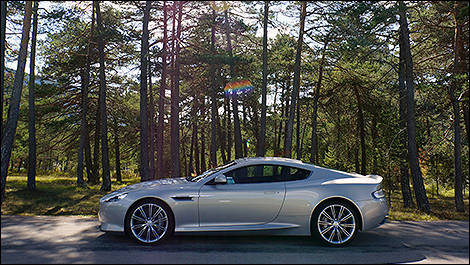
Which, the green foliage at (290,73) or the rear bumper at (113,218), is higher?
the green foliage at (290,73)

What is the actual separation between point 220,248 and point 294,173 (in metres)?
1.82

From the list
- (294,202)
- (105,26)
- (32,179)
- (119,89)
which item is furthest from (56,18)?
(294,202)

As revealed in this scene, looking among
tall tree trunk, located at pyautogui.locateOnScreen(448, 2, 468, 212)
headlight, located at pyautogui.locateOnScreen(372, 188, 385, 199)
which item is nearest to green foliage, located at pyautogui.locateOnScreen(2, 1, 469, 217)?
tall tree trunk, located at pyautogui.locateOnScreen(448, 2, 468, 212)

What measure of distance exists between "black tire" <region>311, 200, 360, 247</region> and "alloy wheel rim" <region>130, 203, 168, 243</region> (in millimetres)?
2547

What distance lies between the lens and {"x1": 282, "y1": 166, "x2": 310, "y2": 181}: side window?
5820 millimetres

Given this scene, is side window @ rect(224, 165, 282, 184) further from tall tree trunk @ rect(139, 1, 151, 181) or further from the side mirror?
tall tree trunk @ rect(139, 1, 151, 181)

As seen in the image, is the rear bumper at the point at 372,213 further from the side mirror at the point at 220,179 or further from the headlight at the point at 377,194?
the side mirror at the point at 220,179

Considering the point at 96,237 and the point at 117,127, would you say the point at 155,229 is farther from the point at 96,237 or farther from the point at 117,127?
the point at 117,127

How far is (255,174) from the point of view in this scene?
19.1ft

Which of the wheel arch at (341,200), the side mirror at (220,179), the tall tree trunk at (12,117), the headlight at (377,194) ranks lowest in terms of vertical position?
the wheel arch at (341,200)

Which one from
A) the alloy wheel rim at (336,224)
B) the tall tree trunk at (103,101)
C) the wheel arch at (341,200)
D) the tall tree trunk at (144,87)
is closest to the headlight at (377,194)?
the wheel arch at (341,200)

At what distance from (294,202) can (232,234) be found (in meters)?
1.18

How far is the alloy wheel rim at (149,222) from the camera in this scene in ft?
17.9

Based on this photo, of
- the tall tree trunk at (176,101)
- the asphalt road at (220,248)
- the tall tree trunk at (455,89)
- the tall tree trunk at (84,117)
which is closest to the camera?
the asphalt road at (220,248)
